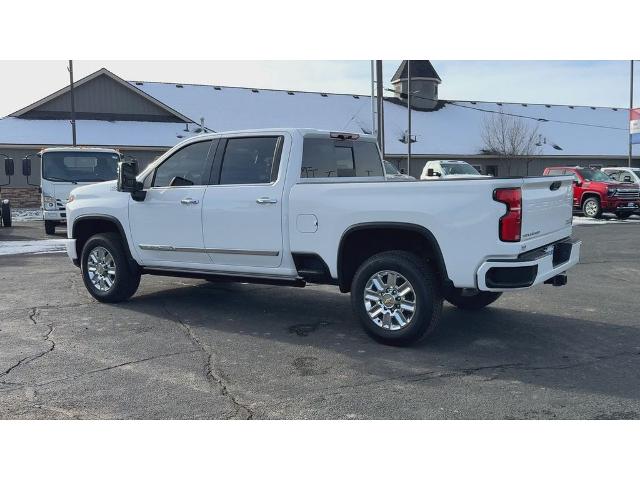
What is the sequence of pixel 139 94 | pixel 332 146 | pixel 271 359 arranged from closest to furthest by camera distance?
pixel 271 359
pixel 332 146
pixel 139 94

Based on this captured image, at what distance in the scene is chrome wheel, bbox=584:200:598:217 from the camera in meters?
20.8

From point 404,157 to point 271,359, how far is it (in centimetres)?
3122

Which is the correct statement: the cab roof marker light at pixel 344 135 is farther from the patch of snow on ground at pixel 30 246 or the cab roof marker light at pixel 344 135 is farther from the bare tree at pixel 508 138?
the bare tree at pixel 508 138

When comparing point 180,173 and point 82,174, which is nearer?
point 180,173

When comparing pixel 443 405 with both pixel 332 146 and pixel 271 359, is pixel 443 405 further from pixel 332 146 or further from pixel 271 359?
pixel 332 146

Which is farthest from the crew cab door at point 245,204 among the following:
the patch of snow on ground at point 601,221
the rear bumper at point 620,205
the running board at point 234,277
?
the rear bumper at point 620,205

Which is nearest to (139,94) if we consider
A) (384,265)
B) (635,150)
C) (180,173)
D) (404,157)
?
(404,157)

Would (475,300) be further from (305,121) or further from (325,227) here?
(305,121)

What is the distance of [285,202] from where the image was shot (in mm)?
5996

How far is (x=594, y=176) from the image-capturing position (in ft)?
69.8

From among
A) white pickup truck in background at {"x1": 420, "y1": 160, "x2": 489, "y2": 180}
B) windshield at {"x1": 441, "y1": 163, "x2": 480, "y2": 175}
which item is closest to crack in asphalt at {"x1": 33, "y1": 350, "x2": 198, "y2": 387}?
white pickup truck in background at {"x1": 420, "y1": 160, "x2": 489, "y2": 180}

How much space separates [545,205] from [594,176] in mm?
17757

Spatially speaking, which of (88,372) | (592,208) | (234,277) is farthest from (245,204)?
(592,208)

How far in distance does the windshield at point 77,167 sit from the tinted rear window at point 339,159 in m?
11.0
